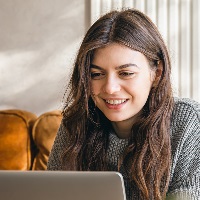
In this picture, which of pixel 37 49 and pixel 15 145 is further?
pixel 37 49

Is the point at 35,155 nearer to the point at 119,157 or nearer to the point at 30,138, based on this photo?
the point at 30,138

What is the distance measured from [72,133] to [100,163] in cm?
13

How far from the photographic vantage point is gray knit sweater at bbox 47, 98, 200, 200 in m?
1.58

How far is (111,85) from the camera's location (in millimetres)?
1559

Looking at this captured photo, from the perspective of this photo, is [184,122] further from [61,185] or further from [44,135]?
[44,135]

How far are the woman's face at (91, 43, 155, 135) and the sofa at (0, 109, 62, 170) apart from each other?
1.15m

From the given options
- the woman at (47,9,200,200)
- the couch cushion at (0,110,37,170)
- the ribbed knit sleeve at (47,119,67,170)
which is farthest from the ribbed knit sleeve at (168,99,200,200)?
the couch cushion at (0,110,37,170)

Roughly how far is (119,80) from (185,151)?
29 centimetres

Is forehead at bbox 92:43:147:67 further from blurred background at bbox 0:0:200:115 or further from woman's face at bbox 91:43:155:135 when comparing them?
blurred background at bbox 0:0:200:115

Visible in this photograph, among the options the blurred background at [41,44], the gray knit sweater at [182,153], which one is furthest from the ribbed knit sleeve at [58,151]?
the blurred background at [41,44]

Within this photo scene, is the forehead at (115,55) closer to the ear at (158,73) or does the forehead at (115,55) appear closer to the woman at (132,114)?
the woman at (132,114)

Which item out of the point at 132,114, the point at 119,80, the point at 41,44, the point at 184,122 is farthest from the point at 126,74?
the point at 41,44

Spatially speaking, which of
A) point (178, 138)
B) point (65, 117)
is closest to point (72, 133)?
point (65, 117)

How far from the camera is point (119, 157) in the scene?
173 cm
